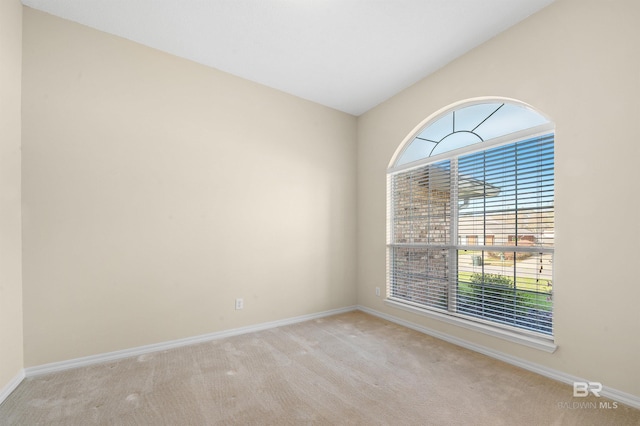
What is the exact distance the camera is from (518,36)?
2492 millimetres

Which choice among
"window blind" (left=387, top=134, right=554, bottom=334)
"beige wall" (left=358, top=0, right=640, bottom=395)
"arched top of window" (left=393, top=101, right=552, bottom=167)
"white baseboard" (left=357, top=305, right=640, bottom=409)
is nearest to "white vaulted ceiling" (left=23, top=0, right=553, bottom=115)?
"beige wall" (left=358, top=0, right=640, bottom=395)

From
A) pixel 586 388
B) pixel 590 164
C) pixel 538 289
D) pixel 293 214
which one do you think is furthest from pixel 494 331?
pixel 293 214

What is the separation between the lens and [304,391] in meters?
2.12

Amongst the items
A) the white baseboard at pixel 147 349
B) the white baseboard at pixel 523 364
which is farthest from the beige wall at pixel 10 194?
the white baseboard at pixel 523 364

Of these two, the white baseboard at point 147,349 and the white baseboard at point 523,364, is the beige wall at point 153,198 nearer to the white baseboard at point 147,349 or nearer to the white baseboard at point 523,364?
the white baseboard at point 147,349

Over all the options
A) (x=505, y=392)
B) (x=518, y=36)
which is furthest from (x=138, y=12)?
(x=505, y=392)

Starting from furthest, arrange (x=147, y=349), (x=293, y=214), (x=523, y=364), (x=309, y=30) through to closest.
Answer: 1. (x=293, y=214)
2. (x=147, y=349)
3. (x=309, y=30)
4. (x=523, y=364)

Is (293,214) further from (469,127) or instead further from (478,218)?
(469,127)

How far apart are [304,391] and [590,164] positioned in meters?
2.72

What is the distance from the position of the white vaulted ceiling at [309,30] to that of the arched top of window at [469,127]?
593 millimetres

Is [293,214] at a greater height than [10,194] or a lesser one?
lesser

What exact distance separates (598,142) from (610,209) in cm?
49

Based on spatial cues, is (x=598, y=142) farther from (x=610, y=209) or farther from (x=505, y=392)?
(x=505, y=392)

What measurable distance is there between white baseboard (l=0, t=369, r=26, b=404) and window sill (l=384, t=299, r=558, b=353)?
3610mm
